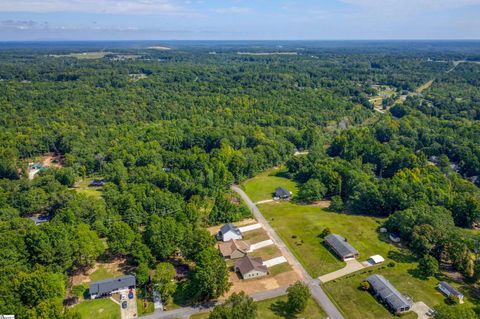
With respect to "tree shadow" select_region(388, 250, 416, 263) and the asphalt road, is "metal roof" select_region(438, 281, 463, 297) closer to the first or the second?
"tree shadow" select_region(388, 250, 416, 263)

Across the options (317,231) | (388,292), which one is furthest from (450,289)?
(317,231)

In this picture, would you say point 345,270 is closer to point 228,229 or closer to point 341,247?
point 341,247

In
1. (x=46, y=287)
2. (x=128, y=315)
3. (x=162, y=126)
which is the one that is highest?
(x=162, y=126)

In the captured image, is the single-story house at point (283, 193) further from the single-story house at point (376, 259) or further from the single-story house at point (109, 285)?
the single-story house at point (109, 285)

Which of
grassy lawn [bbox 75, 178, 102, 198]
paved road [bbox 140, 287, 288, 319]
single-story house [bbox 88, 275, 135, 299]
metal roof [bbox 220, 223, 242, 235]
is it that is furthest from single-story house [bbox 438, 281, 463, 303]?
grassy lawn [bbox 75, 178, 102, 198]

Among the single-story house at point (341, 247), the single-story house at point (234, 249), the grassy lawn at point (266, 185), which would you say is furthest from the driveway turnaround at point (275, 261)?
the grassy lawn at point (266, 185)

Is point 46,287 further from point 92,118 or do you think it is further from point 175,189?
point 92,118

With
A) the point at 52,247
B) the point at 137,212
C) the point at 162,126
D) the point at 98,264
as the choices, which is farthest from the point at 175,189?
the point at 162,126
